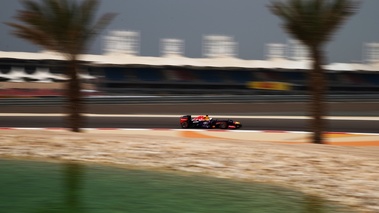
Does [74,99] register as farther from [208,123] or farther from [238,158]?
[208,123]

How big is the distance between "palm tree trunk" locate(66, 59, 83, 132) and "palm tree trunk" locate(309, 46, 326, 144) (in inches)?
269

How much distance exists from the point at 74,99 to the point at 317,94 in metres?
7.08

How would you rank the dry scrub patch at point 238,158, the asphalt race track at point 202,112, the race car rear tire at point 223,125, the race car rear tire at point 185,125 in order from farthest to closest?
1. the asphalt race track at point 202,112
2. the race car rear tire at point 185,125
3. the race car rear tire at point 223,125
4. the dry scrub patch at point 238,158

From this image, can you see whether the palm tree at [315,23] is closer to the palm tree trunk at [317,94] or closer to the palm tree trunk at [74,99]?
the palm tree trunk at [317,94]

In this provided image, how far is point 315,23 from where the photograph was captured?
46.1 ft

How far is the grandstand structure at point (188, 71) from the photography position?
74.6 meters

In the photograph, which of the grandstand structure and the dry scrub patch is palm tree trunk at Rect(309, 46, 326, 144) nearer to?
the dry scrub patch

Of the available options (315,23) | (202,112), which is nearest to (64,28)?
(315,23)

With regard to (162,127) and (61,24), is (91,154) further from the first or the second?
(162,127)

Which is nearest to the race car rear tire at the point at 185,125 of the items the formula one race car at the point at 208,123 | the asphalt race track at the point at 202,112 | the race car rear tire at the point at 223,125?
the formula one race car at the point at 208,123

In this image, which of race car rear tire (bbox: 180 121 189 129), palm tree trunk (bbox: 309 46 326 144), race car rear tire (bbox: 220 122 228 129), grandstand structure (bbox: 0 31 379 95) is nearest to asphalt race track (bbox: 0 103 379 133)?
race car rear tire (bbox: 180 121 189 129)

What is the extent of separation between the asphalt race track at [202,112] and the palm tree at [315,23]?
7.08 meters

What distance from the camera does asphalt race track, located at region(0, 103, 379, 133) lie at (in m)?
22.5

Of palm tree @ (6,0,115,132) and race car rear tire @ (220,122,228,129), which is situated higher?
palm tree @ (6,0,115,132)
